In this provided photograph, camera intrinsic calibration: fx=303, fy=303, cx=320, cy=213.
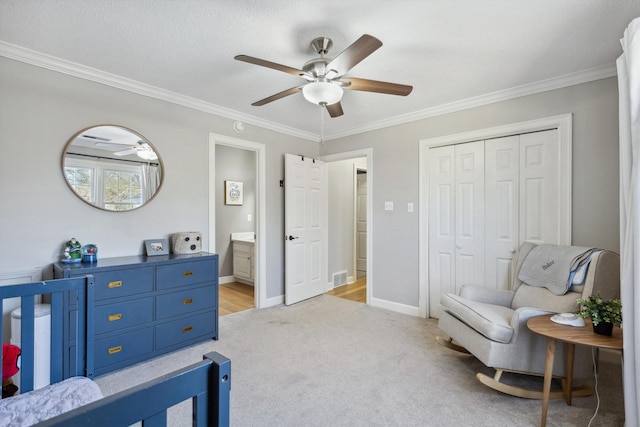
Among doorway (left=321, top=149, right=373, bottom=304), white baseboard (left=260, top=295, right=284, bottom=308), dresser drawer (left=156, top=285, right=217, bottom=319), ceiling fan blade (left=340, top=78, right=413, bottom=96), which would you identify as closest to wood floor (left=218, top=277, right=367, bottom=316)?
doorway (left=321, top=149, right=373, bottom=304)

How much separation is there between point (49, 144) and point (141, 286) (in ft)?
4.29

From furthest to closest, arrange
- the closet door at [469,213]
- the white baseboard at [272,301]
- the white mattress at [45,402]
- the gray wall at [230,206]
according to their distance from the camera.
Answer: the gray wall at [230,206]
the white baseboard at [272,301]
the closet door at [469,213]
the white mattress at [45,402]

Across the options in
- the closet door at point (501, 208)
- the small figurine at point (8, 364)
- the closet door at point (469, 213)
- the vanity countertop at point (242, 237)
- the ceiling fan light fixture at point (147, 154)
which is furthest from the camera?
the vanity countertop at point (242, 237)

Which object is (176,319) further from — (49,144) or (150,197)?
(49,144)

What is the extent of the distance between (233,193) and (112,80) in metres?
2.70

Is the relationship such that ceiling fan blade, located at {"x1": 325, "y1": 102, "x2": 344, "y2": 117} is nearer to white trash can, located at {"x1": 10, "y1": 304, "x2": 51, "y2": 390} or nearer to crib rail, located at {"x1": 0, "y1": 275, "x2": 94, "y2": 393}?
crib rail, located at {"x1": 0, "y1": 275, "x2": 94, "y2": 393}

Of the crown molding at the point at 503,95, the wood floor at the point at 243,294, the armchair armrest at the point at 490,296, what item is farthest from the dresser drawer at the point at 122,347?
the crown molding at the point at 503,95

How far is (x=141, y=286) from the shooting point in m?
2.44

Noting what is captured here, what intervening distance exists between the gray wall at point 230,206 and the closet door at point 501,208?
3278 mm

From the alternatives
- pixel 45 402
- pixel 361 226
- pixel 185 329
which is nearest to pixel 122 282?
pixel 185 329

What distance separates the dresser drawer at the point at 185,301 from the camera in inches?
101

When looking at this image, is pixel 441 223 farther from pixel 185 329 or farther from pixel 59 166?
pixel 59 166

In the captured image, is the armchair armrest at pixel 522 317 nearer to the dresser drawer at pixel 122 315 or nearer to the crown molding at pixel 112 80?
the dresser drawer at pixel 122 315

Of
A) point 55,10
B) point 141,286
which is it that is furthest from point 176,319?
point 55,10
